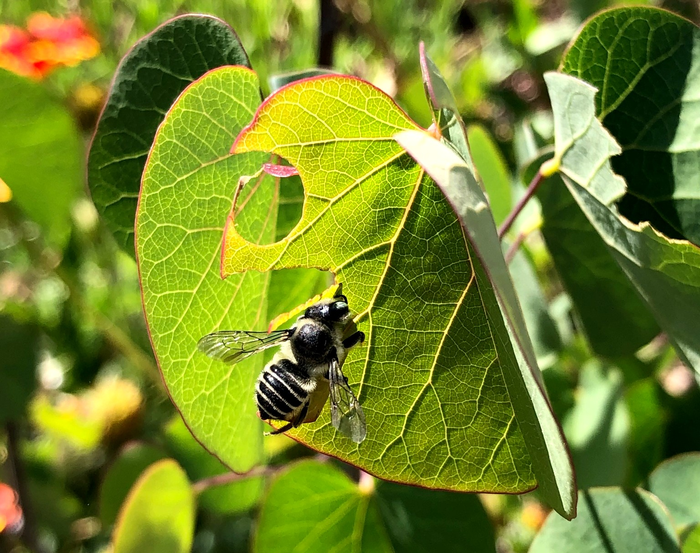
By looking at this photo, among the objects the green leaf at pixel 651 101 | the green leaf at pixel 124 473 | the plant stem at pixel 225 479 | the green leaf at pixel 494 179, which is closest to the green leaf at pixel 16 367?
the green leaf at pixel 124 473

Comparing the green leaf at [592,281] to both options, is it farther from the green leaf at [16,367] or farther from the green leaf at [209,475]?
the green leaf at [16,367]

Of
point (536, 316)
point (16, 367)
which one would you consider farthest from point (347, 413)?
point (16, 367)

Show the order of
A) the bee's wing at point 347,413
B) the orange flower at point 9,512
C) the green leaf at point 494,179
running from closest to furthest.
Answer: the bee's wing at point 347,413 < the green leaf at point 494,179 < the orange flower at point 9,512

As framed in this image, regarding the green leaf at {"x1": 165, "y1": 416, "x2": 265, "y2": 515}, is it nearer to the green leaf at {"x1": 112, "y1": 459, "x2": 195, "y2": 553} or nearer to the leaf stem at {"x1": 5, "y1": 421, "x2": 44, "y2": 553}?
the green leaf at {"x1": 112, "y1": 459, "x2": 195, "y2": 553}

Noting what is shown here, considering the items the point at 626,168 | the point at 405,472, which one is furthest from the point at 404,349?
the point at 626,168

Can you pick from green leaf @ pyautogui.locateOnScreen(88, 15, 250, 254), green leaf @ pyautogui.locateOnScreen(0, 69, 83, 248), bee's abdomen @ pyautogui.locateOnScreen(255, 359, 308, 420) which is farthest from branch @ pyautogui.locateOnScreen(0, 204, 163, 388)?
bee's abdomen @ pyautogui.locateOnScreen(255, 359, 308, 420)
